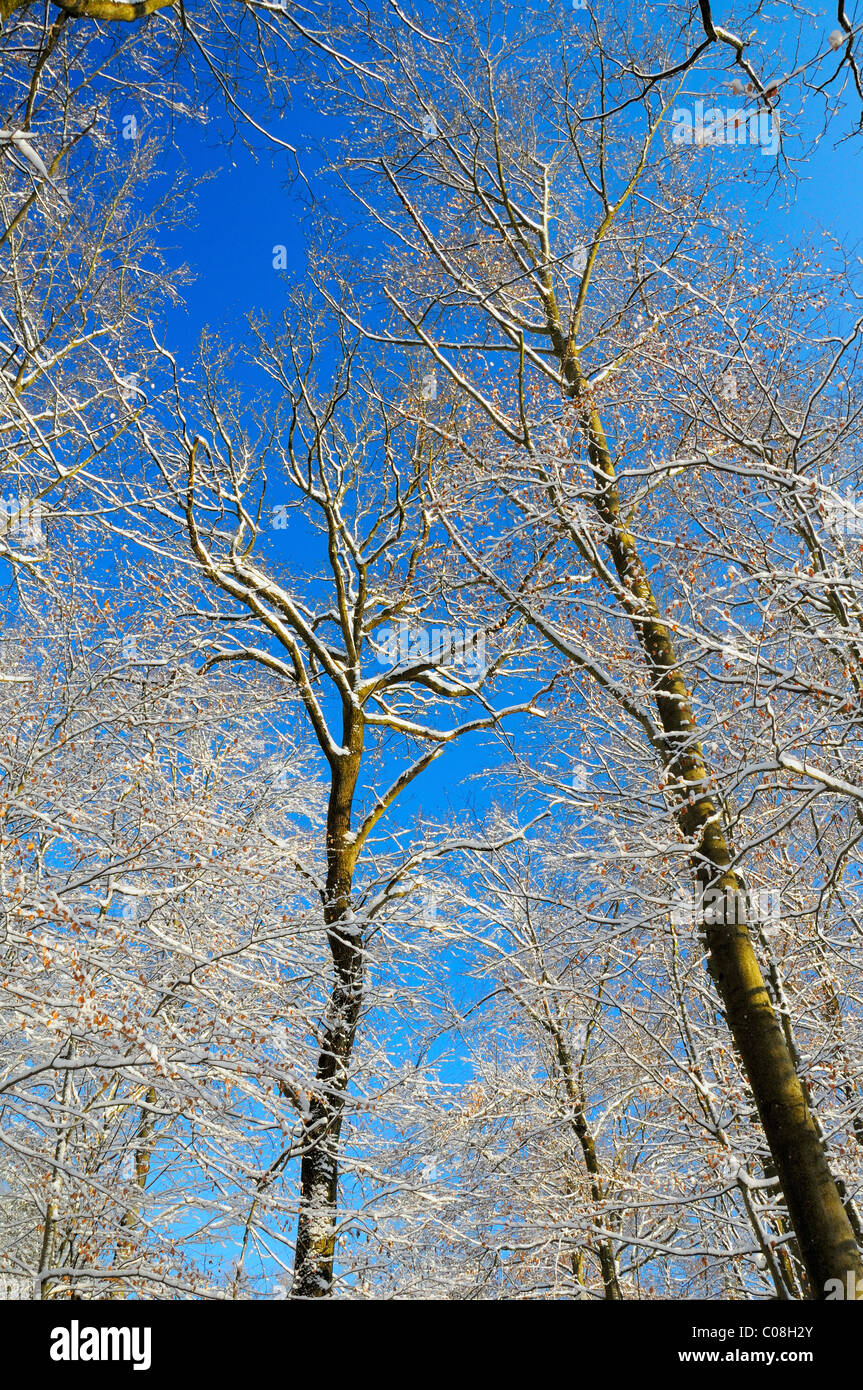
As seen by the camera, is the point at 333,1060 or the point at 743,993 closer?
the point at 743,993

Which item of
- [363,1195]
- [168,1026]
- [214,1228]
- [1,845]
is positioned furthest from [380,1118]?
[1,845]

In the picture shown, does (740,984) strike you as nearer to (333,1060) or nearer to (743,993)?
(743,993)

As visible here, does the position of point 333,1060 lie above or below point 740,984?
above

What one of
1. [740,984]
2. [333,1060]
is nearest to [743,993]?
[740,984]

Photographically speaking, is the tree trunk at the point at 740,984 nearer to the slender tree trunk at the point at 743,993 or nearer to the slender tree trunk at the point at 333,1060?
the slender tree trunk at the point at 743,993

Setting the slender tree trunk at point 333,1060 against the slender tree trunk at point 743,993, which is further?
the slender tree trunk at point 333,1060

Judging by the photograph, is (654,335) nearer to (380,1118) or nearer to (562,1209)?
(380,1118)

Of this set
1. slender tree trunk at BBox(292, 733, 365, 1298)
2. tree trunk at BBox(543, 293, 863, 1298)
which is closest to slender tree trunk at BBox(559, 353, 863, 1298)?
tree trunk at BBox(543, 293, 863, 1298)

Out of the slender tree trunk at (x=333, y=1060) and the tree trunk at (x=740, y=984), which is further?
the slender tree trunk at (x=333, y=1060)

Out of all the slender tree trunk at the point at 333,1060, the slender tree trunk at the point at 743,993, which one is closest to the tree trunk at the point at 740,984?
the slender tree trunk at the point at 743,993

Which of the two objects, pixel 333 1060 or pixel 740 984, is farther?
pixel 333 1060

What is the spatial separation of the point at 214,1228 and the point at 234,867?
332 cm

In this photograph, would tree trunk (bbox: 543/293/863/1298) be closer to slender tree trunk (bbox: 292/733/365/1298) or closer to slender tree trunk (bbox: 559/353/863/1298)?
slender tree trunk (bbox: 559/353/863/1298)

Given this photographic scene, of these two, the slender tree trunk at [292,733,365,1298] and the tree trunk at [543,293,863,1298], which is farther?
the slender tree trunk at [292,733,365,1298]
